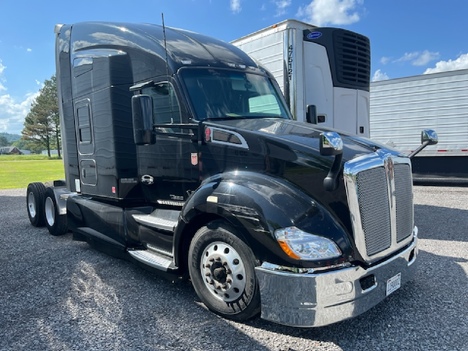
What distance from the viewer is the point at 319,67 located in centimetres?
746

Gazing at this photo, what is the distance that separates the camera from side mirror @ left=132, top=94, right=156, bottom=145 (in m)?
4.08

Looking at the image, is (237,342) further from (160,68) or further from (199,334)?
(160,68)

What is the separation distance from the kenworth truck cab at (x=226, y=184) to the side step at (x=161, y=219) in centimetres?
3

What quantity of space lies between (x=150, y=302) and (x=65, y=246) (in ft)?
10.1

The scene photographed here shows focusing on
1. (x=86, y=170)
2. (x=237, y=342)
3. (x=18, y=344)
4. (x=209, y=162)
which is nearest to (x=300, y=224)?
(x=237, y=342)

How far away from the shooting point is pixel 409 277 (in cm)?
375

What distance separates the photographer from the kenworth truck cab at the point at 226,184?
10.3ft

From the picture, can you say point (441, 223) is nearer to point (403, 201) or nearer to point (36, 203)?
point (403, 201)

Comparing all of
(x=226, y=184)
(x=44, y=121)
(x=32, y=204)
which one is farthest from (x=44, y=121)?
(x=226, y=184)

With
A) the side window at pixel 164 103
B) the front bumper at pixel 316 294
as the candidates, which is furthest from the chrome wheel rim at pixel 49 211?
the front bumper at pixel 316 294

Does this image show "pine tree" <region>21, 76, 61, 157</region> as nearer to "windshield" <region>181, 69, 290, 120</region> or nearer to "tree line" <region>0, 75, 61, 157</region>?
"tree line" <region>0, 75, 61, 157</region>

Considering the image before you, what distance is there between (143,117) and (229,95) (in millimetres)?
1069

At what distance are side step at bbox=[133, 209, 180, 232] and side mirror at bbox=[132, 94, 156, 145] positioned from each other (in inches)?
37.6

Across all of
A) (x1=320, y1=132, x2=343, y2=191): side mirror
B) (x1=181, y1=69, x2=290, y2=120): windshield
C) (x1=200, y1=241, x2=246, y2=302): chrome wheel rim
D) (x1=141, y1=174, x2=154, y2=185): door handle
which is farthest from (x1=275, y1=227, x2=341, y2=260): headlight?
(x1=141, y1=174, x2=154, y2=185): door handle
